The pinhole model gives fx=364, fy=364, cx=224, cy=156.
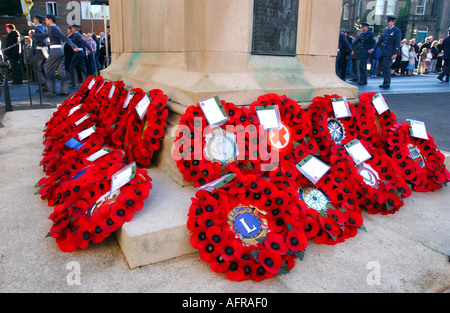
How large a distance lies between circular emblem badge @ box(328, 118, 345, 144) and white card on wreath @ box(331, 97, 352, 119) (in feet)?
0.35

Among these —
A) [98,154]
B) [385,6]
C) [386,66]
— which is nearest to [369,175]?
[98,154]

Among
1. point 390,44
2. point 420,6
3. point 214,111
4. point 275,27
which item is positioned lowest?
point 214,111

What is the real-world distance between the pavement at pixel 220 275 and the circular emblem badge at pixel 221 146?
794 mm

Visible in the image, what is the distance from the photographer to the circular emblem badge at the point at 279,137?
9.71 ft

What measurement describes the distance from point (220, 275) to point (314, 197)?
3.33 feet

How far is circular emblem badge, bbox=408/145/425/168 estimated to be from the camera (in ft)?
11.1

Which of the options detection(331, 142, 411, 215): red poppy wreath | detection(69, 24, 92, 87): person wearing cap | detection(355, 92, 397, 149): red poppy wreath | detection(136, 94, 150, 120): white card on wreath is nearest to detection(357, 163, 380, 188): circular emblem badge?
detection(331, 142, 411, 215): red poppy wreath

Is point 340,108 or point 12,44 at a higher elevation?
point 12,44

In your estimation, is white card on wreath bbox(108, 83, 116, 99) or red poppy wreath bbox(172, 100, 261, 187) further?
white card on wreath bbox(108, 83, 116, 99)

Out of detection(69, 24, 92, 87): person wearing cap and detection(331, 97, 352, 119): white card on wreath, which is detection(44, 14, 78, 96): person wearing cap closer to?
detection(69, 24, 92, 87): person wearing cap

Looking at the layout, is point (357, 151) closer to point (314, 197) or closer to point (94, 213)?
point (314, 197)

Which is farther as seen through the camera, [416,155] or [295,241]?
[416,155]

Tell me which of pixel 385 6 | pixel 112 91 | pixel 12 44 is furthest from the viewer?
pixel 385 6

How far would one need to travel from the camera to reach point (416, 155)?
342 centimetres
